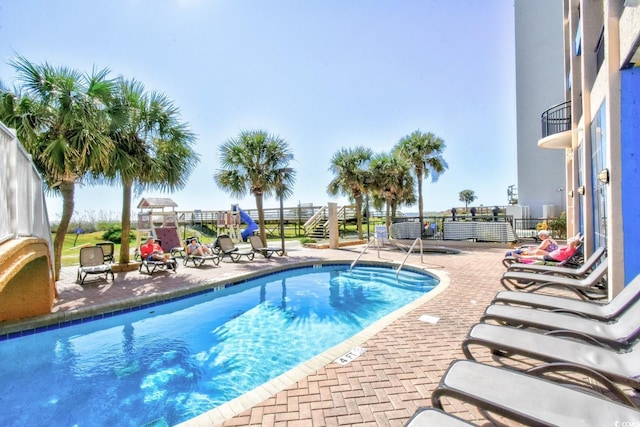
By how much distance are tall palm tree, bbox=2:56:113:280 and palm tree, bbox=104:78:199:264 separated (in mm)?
724

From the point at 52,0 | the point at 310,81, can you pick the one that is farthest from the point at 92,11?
the point at 310,81

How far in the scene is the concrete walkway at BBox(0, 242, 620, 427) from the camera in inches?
98.7

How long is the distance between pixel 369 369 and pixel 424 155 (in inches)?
644

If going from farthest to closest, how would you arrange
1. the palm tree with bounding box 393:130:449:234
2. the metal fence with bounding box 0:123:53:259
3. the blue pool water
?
the palm tree with bounding box 393:130:449:234 → the blue pool water → the metal fence with bounding box 0:123:53:259

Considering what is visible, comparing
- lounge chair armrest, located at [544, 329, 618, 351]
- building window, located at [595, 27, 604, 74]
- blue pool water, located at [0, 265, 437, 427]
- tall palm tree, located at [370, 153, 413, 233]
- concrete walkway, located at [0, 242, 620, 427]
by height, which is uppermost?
building window, located at [595, 27, 604, 74]

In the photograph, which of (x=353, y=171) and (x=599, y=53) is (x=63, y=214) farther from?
(x=599, y=53)

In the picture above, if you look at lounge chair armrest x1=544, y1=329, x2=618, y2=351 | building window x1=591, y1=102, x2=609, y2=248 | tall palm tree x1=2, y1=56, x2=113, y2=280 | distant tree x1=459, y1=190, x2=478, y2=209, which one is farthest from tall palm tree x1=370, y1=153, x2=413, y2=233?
distant tree x1=459, y1=190, x2=478, y2=209

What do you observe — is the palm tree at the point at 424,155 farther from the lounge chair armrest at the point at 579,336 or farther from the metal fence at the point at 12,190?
the metal fence at the point at 12,190

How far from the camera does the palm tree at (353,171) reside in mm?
17484

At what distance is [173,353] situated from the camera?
16.2 feet

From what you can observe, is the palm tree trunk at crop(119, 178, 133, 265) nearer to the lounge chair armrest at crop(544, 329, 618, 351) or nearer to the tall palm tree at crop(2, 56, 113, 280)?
the tall palm tree at crop(2, 56, 113, 280)

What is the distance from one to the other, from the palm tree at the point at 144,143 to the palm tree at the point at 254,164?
276 cm

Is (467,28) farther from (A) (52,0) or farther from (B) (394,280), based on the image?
(A) (52,0)

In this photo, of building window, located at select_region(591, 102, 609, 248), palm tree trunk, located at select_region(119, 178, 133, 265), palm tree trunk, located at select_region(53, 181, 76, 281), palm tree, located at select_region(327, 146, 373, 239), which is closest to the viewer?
building window, located at select_region(591, 102, 609, 248)
